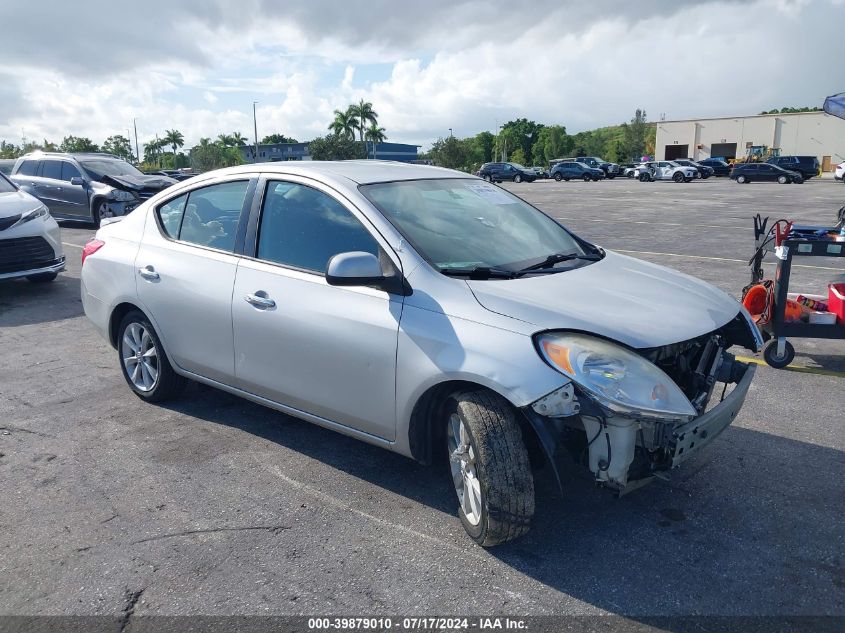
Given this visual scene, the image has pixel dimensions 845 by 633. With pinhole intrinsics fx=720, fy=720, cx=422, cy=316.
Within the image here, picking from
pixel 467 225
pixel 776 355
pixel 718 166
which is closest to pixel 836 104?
pixel 776 355

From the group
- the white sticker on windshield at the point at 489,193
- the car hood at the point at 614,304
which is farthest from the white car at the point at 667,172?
the car hood at the point at 614,304

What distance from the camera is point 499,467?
9.77 ft

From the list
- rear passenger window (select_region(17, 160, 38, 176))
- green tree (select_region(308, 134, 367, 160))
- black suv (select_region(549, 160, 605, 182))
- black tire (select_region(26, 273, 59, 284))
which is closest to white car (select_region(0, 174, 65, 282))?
black tire (select_region(26, 273, 59, 284))

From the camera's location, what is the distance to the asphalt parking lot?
9.45ft

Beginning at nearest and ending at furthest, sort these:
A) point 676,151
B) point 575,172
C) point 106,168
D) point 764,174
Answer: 1. point 106,168
2. point 764,174
3. point 575,172
4. point 676,151

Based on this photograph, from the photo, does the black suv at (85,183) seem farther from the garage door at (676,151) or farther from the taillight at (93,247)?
the garage door at (676,151)

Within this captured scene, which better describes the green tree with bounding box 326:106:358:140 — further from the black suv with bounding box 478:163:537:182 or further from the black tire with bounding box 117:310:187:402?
the black tire with bounding box 117:310:187:402

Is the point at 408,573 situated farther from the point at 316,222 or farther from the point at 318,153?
the point at 318,153

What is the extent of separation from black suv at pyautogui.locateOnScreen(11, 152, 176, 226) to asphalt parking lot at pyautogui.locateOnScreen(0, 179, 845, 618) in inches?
435

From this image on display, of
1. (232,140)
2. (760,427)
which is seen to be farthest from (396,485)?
(232,140)

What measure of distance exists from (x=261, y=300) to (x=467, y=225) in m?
1.20

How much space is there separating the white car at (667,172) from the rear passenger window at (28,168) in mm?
38989

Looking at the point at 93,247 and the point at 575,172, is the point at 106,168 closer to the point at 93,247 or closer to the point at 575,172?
the point at 93,247

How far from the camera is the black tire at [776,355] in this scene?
5.68 m
